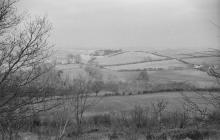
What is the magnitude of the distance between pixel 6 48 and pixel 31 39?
0.90 metres

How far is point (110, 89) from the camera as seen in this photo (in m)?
42.5

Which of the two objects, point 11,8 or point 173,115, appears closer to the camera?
point 11,8

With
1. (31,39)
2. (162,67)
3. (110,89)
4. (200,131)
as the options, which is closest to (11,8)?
(31,39)

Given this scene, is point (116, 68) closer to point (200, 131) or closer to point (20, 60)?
point (200, 131)

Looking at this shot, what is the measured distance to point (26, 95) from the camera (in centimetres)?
964

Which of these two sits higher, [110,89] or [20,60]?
[20,60]

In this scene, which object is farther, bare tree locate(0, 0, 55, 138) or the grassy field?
the grassy field

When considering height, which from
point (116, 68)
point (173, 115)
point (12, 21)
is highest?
point (12, 21)

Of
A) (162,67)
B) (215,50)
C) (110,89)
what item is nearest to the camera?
(215,50)

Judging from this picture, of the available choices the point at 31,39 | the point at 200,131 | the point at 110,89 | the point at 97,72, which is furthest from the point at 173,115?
the point at 97,72

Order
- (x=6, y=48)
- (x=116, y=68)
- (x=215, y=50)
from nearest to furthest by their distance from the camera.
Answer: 1. (x=215, y=50)
2. (x=6, y=48)
3. (x=116, y=68)

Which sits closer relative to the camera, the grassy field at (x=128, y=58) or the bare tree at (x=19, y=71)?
the bare tree at (x=19, y=71)

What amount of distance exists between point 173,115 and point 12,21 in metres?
20.1

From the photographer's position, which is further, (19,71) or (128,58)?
(128,58)
